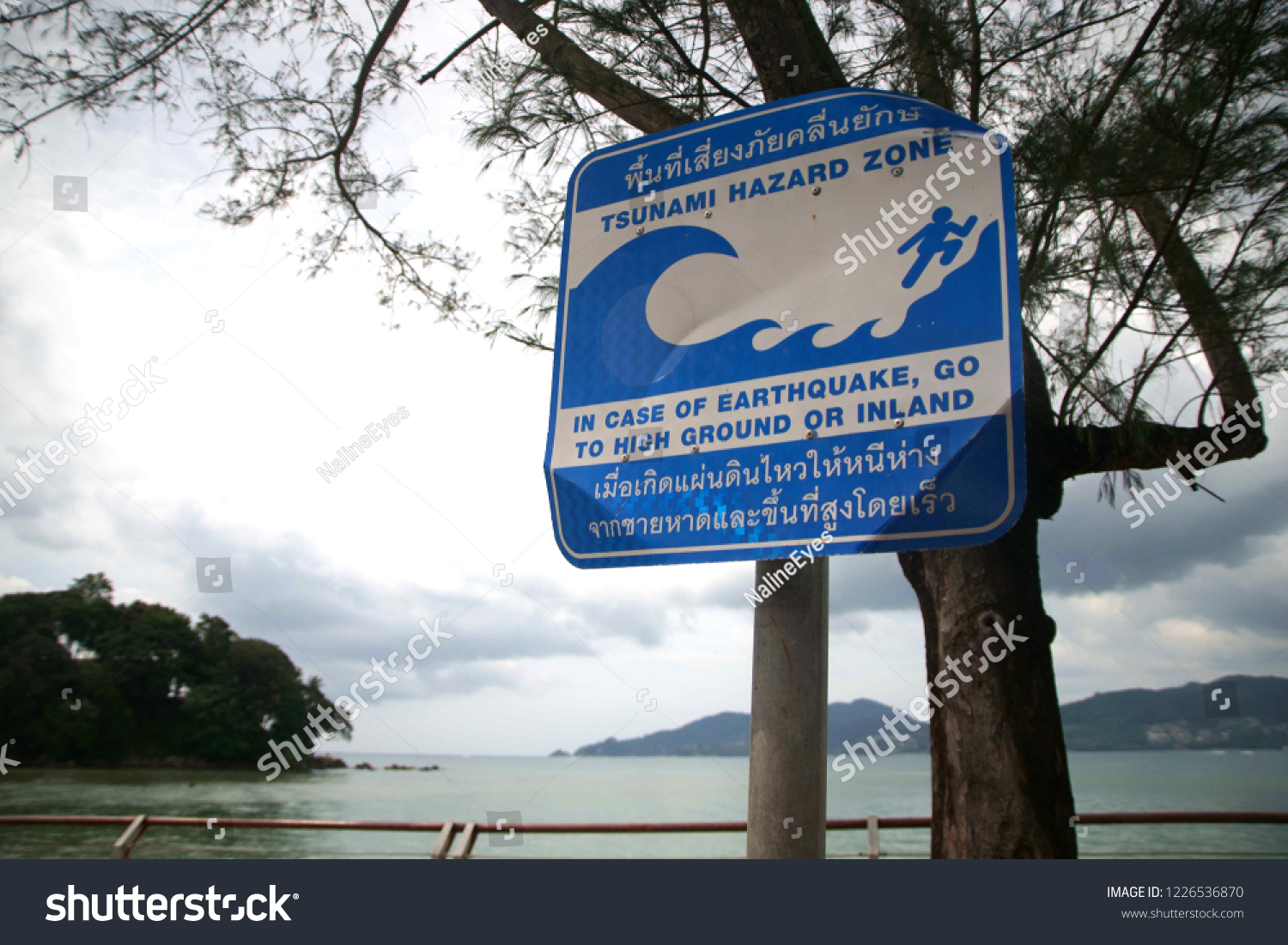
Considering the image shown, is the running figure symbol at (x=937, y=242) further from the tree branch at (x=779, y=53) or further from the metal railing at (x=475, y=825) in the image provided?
the metal railing at (x=475, y=825)

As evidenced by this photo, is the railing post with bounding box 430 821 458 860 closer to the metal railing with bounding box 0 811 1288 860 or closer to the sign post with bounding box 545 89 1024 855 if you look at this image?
the metal railing with bounding box 0 811 1288 860

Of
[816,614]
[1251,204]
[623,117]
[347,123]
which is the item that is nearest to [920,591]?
[816,614]

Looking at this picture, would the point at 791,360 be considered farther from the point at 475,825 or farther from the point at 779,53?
the point at 475,825

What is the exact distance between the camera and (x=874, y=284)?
2.98 feet

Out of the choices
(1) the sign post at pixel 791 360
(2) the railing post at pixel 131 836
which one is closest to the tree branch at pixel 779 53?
(1) the sign post at pixel 791 360

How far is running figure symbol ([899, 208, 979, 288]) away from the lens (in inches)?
34.5

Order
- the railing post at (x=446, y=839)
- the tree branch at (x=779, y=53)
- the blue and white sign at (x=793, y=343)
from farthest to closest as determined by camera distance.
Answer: the railing post at (x=446, y=839) → the tree branch at (x=779, y=53) → the blue and white sign at (x=793, y=343)

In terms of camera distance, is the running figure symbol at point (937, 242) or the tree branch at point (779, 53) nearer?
the running figure symbol at point (937, 242)

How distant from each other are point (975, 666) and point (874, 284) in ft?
4.42

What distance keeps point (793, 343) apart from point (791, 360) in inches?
1.0

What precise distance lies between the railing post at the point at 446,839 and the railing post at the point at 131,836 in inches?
51.9

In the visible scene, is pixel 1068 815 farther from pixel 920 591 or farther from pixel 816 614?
pixel 816 614

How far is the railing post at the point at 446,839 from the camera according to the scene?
3.20 meters

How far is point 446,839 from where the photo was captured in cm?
323
